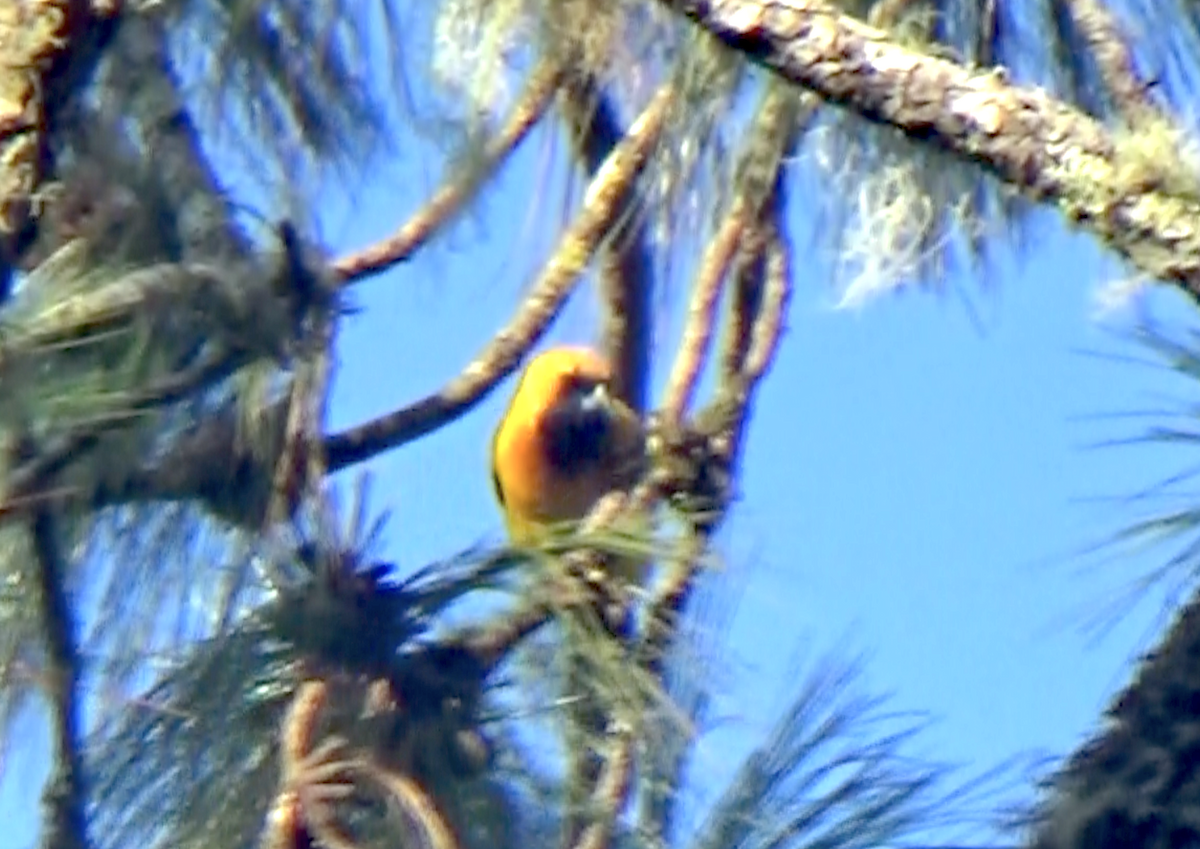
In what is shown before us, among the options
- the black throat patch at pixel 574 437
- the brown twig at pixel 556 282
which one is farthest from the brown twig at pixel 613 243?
the black throat patch at pixel 574 437

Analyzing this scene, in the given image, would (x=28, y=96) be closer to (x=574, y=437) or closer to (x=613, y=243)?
(x=613, y=243)

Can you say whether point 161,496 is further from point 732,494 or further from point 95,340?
point 732,494

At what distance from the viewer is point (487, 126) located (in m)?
2.24

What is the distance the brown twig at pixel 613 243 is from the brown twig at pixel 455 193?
0.03 meters

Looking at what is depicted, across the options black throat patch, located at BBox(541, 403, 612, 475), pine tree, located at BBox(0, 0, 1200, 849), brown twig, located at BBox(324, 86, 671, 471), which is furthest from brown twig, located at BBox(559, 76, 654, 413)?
pine tree, located at BBox(0, 0, 1200, 849)

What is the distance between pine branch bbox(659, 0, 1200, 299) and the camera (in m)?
1.59

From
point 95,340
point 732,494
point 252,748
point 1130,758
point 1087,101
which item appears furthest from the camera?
point 1087,101

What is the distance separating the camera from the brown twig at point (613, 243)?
90.4 inches

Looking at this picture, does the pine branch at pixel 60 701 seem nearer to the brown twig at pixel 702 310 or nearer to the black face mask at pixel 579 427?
the brown twig at pixel 702 310

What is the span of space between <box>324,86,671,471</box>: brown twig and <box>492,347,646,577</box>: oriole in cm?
12

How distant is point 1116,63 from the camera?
5.91 feet

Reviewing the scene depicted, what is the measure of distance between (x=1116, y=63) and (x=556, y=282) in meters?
0.56

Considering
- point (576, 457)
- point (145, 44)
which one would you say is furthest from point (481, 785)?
point (576, 457)

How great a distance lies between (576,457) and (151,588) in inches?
40.3
